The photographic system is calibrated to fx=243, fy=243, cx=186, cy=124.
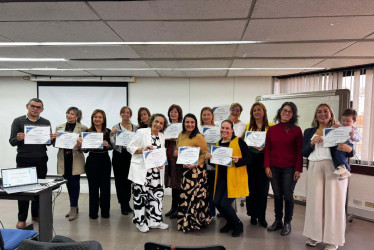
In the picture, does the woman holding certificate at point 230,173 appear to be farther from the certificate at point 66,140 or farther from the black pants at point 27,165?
the black pants at point 27,165

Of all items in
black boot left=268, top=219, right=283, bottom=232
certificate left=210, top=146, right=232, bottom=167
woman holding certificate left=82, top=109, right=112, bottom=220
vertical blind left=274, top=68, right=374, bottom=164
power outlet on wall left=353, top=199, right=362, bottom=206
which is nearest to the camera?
certificate left=210, top=146, right=232, bottom=167

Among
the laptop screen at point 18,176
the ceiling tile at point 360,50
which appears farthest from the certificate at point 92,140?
the ceiling tile at point 360,50

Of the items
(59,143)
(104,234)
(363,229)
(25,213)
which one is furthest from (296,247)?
(25,213)

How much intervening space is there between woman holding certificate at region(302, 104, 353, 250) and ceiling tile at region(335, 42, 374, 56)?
4.21ft

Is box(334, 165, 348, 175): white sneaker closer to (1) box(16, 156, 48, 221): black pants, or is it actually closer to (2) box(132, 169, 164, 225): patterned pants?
(2) box(132, 169, 164, 225): patterned pants

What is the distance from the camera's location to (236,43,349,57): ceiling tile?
3.24 m

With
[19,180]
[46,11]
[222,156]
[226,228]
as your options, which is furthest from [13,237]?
[226,228]

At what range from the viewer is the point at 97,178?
3479mm

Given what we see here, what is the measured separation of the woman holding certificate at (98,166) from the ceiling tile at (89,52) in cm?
87

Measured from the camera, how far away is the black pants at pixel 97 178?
3.45 metres

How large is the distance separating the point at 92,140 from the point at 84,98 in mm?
2808

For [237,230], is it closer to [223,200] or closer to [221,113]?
[223,200]

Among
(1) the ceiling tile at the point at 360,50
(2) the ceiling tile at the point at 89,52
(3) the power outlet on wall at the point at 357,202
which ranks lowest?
(3) the power outlet on wall at the point at 357,202

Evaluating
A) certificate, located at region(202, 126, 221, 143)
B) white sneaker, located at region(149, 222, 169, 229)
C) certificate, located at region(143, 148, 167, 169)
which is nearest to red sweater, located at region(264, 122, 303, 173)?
certificate, located at region(202, 126, 221, 143)
